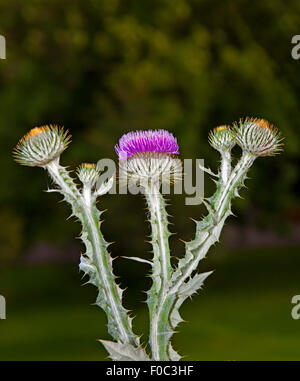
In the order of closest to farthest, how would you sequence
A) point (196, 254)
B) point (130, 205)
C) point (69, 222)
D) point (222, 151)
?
point (196, 254) < point (222, 151) < point (130, 205) < point (69, 222)

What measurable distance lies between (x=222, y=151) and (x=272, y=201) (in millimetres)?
21111

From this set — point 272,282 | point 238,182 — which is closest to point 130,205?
point 272,282

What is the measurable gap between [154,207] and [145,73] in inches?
749

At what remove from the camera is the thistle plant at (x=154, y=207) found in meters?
2.84

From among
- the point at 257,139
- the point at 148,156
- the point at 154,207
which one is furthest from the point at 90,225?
the point at 257,139

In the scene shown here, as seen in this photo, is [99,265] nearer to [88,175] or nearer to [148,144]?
[88,175]

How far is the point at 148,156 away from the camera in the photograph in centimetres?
303

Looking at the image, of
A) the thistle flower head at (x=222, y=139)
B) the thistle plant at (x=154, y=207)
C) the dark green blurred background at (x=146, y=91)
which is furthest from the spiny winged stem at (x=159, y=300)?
the dark green blurred background at (x=146, y=91)

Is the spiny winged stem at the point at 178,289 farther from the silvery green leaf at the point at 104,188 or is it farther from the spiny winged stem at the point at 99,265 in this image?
the silvery green leaf at the point at 104,188

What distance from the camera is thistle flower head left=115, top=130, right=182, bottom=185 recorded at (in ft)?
9.75

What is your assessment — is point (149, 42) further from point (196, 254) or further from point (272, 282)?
point (196, 254)

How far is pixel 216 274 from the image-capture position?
2355cm

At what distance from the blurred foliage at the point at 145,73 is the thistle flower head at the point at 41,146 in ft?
56.9

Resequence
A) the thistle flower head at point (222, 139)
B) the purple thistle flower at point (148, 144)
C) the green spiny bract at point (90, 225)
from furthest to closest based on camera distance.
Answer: the thistle flower head at point (222, 139) → the purple thistle flower at point (148, 144) → the green spiny bract at point (90, 225)
